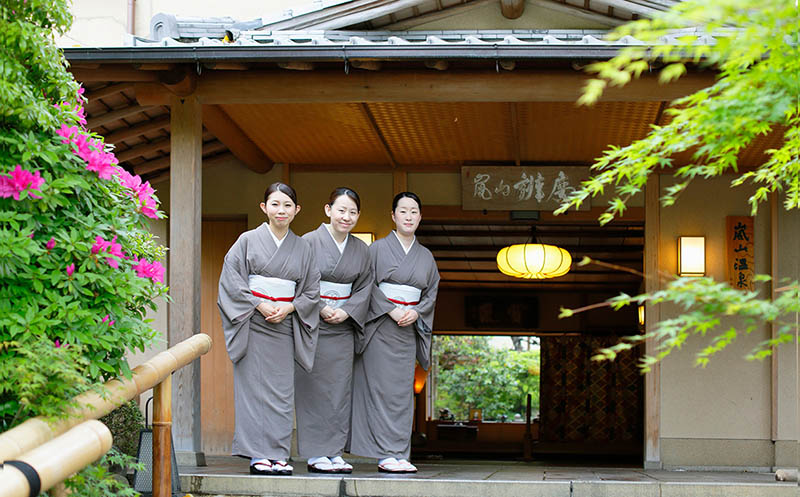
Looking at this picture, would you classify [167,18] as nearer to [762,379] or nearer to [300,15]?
[300,15]

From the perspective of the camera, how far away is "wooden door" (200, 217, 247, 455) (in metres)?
9.21

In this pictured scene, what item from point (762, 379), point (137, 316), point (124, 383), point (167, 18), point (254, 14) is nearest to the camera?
point (124, 383)

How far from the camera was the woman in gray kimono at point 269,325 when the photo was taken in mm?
6105

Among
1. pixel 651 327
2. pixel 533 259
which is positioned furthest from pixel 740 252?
pixel 533 259

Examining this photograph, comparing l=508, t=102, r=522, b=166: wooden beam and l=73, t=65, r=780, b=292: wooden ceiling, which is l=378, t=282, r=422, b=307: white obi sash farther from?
l=508, t=102, r=522, b=166: wooden beam

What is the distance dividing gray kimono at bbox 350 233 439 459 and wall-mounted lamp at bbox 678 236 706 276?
2926 mm

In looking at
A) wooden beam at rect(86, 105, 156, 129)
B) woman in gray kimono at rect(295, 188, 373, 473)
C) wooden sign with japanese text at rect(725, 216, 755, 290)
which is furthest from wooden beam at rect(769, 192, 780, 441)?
wooden beam at rect(86, 105, 156, 129)

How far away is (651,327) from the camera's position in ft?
28.9

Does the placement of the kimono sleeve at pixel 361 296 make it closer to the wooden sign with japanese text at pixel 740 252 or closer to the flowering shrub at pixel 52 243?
the flowering shrub at pixel 52 243

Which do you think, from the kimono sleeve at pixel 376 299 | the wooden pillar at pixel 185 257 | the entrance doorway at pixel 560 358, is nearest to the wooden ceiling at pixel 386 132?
the wooden pillar at pixel 185 257

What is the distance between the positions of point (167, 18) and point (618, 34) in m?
5.21

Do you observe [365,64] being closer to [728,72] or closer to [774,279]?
[728,72]

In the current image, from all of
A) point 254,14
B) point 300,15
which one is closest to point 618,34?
point 300,15

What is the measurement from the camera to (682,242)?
339 inches
